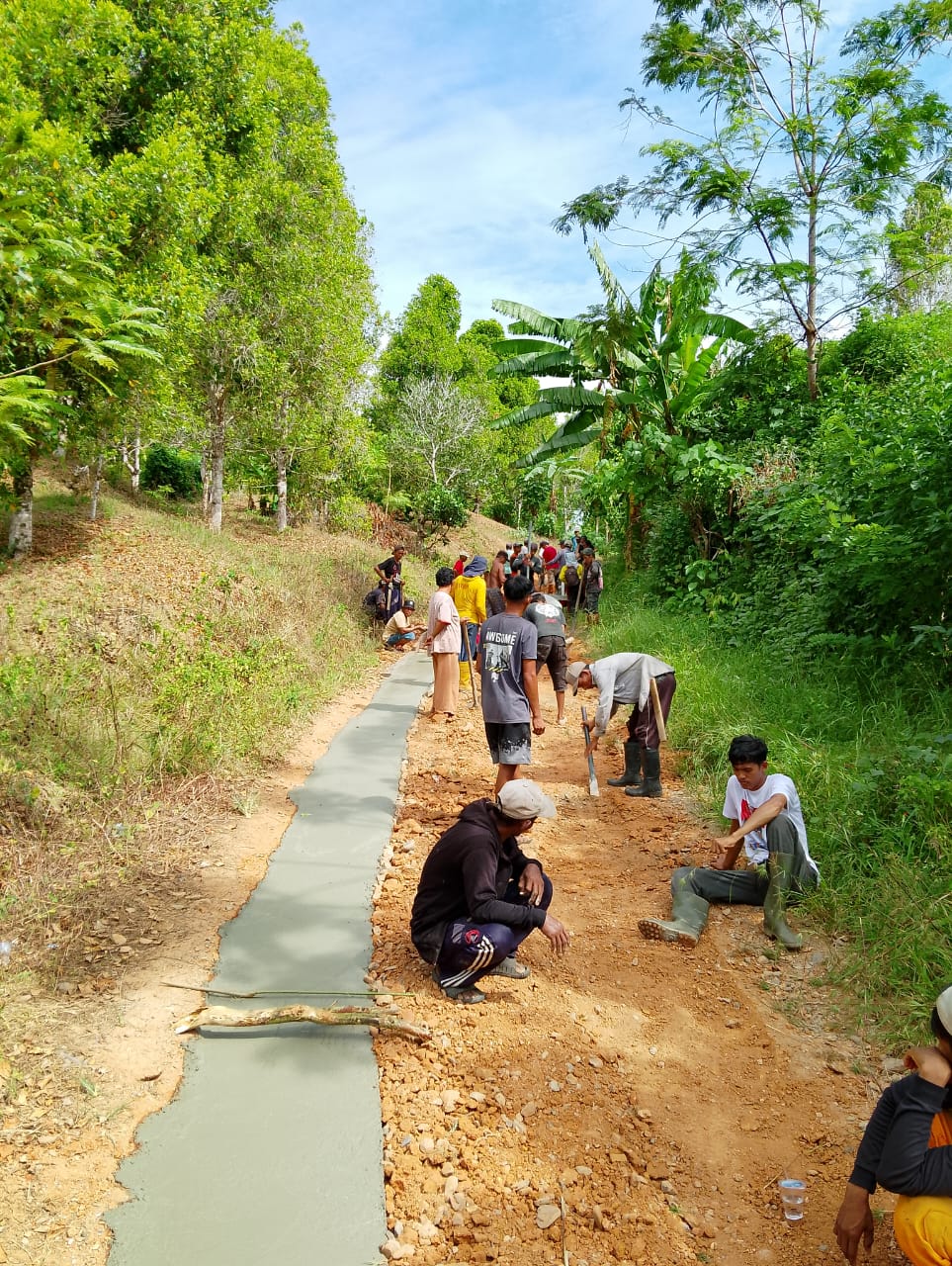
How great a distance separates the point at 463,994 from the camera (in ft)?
12.1

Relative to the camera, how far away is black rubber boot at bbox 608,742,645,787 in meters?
6.78

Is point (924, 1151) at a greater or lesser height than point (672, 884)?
greater

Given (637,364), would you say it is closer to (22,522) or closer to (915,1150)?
(22,522)

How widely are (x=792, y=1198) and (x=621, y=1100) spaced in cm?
71

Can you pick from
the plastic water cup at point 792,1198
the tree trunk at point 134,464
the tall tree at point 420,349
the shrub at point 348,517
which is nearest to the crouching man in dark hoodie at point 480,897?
the plastic water cup at point 792,1198

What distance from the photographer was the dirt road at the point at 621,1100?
2.55 meters

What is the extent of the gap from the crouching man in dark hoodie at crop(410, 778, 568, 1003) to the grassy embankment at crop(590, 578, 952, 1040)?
171 centimetres

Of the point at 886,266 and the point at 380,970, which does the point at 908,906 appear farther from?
the point at 886,266

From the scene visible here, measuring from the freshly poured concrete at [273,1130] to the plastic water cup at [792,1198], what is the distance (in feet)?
4.75

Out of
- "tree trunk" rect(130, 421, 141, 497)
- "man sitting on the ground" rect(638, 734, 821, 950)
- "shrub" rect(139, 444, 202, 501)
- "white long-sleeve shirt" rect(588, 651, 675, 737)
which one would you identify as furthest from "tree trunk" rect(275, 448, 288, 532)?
"man sitting on the ground" rect(638, 734, 821, 950)

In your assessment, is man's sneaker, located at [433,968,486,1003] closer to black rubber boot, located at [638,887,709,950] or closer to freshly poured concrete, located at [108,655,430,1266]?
freshly poured concrete, located at [108,655,430,1266]

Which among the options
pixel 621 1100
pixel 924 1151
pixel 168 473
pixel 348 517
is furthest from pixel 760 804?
pixel 168 473

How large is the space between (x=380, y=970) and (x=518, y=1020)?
0.77 m

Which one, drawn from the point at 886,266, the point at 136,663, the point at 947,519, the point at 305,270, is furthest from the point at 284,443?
the point at 947,519
